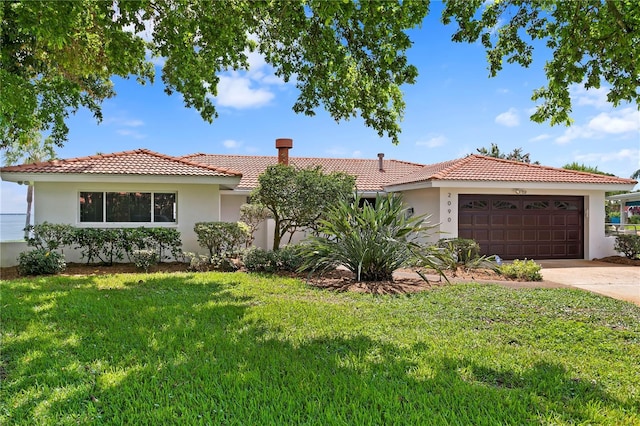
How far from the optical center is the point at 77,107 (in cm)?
1287

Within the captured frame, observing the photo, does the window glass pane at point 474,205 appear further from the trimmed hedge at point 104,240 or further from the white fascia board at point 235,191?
the trimmed hedge at point 104,240

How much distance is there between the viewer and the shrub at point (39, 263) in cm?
1189

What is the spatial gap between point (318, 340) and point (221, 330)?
1.61m

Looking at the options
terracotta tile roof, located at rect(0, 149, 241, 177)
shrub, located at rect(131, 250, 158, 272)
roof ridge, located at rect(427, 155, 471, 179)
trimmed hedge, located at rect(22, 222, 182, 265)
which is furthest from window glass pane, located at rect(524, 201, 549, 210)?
shrub, located at rect(131, 250, 158, 272)

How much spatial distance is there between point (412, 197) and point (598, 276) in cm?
846

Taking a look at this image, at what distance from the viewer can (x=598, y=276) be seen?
13.4 meters

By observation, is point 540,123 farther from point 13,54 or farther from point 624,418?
point 13,54

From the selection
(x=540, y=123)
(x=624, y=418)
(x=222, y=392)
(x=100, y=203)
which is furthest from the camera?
(x=100, y=203)

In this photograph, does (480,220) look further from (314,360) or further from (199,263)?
(314,360)

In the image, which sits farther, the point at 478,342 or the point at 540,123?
the point at 540,123

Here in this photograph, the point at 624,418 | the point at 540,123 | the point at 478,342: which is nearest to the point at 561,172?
the point at 540,123

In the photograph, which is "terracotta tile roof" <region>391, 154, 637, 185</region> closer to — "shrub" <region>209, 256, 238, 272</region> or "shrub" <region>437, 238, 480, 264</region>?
"shrub" <region>437, 238, 480, 264</region>

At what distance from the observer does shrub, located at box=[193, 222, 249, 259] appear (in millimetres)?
13883

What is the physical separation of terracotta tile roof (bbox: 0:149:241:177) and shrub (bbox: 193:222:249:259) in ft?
7.13
